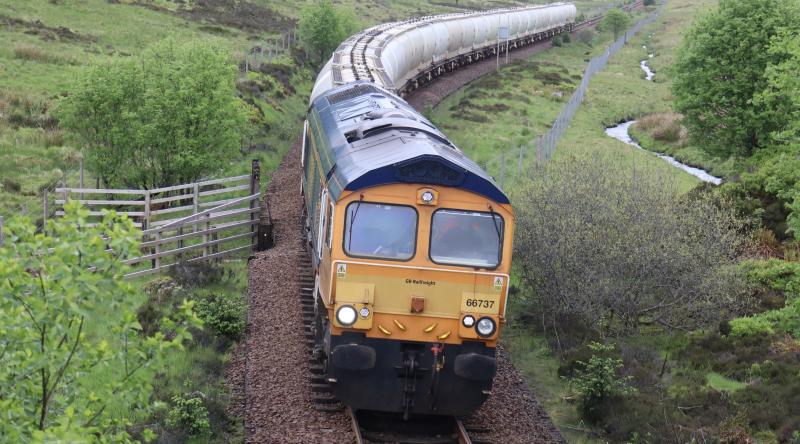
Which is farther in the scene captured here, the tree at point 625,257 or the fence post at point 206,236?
the fence post at point 206,236

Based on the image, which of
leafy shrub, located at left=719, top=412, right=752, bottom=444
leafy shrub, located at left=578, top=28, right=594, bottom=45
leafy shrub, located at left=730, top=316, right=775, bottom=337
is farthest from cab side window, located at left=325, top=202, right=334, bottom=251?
leafy shrub, located at left=578, top=28, right=594, bottom=45

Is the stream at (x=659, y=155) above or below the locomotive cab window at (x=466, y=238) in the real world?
below

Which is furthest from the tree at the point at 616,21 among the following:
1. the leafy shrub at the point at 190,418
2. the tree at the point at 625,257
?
the leafy shrub at the point at 190,418

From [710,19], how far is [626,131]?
20493 millimetres

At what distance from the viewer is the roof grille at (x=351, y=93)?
63.4ft

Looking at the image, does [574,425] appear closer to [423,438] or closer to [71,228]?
[423,438]

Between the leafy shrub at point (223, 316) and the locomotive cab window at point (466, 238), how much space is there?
18.9ft

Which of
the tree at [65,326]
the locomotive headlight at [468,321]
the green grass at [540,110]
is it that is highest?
the tree at [65,326]

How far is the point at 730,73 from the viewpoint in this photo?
3034 centimetres

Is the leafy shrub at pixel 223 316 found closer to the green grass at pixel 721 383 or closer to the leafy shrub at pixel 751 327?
the green grass at pixel 721 383

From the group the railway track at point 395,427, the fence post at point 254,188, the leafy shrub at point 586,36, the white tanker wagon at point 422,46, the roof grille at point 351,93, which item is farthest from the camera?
the leafy shrub at point 586,36

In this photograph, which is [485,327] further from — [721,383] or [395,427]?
[721,383]

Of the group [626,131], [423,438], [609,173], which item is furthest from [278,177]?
[626,131]

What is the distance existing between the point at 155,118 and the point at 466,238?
13.8 m
